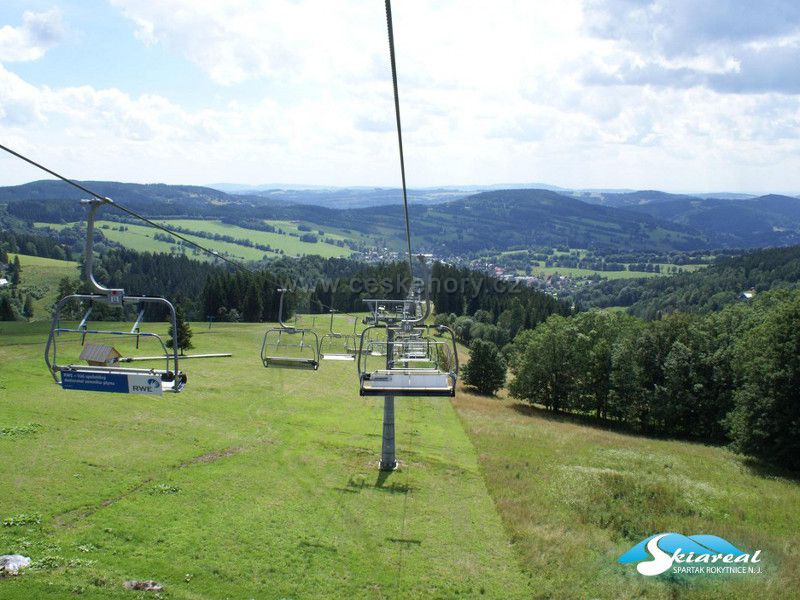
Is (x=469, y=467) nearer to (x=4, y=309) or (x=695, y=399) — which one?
(x=695, y=399)

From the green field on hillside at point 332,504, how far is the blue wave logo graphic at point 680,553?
0.66m

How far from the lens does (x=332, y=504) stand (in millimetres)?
28438

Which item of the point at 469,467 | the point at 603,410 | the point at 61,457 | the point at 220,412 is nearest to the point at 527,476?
the point at 469,467

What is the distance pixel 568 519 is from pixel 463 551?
6365 mm

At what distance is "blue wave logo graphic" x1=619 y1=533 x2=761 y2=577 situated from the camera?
2448 centimetres

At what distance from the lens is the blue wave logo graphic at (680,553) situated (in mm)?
24484

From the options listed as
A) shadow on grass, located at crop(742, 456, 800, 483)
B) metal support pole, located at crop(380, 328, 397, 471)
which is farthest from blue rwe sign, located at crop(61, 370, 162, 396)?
shadow on grass, located at crop(742, 456, 800, 483)

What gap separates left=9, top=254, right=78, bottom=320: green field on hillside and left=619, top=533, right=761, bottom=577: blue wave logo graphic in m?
132

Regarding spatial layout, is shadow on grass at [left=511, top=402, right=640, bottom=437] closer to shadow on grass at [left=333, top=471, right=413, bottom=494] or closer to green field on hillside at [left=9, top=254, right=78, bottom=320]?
shadow on grass at [left=333, top=471, right=413, bottom=494]

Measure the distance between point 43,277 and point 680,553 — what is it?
16861 cm

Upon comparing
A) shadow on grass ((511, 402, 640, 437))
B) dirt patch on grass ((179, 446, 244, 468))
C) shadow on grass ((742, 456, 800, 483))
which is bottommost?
shadow on grass ((511, 402, 640, 437))

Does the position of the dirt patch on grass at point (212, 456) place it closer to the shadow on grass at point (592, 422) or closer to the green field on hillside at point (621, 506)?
the green field on hillside at point (621, 506)

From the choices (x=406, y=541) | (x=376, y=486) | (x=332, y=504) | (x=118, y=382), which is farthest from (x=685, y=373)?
(x=118, y=382)

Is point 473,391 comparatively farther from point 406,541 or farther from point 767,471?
point 406,541
